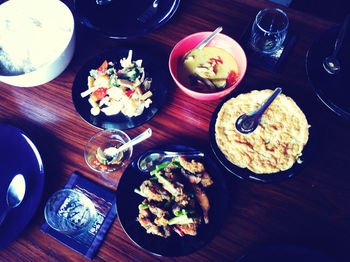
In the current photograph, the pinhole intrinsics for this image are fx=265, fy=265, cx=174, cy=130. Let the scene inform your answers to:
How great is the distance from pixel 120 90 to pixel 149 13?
58 cm

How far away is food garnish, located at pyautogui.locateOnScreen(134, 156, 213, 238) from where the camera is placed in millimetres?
1364

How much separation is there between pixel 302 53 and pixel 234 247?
1248mm

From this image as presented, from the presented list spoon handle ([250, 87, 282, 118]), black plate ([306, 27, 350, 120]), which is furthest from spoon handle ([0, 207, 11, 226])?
black plate ([306, 27, 350, 120])

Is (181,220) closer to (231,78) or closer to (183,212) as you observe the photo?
(183,212)

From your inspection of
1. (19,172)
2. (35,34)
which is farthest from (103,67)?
(19,172)

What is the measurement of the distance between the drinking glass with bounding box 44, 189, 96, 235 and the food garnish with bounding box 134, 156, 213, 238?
288 mm

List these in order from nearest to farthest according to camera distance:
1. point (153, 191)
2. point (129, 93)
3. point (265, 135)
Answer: point (153, 191) → point (265, 135) → point (129, 93)

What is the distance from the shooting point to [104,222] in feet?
4.83

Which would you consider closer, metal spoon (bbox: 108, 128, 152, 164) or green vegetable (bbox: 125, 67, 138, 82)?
metal spoon (bbox: 108, 128, 152, 164)

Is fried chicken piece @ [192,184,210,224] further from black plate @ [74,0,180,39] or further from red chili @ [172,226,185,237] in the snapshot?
black plate @ [74,0,180,39]

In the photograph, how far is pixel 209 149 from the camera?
1569mm

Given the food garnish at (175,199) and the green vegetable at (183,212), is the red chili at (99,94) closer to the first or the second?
the food garnish at (175,199)

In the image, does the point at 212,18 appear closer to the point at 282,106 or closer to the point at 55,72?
the point at 282,106

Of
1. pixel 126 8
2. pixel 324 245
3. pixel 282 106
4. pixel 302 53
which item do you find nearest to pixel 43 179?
pixel 126 8
